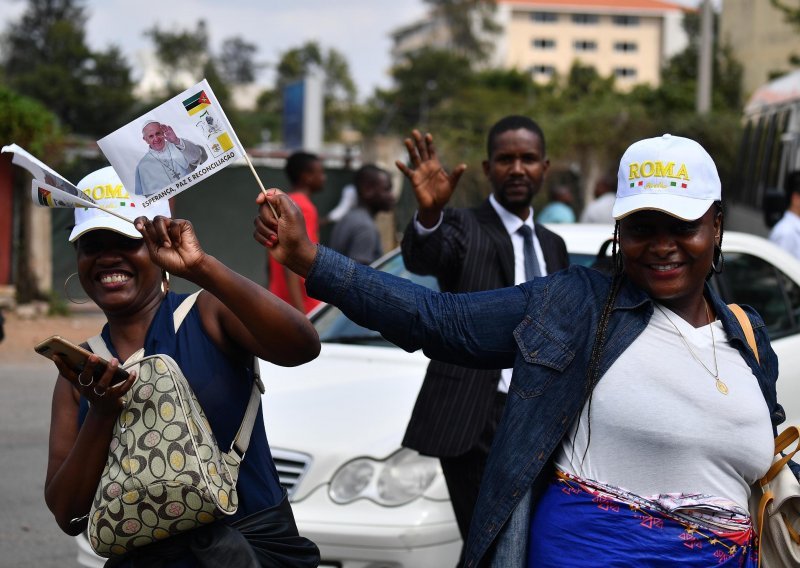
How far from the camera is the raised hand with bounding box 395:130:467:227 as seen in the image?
3922mm

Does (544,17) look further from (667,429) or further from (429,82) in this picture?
(667,429)

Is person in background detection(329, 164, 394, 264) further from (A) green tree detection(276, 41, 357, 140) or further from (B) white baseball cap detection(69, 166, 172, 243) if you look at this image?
(A) green tree detection(276, 41, 357, 140)

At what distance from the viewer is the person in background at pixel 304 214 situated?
23.8 feet

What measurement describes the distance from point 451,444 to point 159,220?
1994 millimetres

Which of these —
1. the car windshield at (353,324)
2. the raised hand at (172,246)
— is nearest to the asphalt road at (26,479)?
the car windshield at (353,324)

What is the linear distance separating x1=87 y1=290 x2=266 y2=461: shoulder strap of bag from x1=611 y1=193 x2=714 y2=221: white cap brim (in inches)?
38.5

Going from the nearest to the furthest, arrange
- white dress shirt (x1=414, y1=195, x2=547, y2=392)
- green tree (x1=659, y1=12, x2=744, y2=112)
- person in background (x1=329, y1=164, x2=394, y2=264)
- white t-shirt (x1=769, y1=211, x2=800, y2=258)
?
white dress shirt (x1=414, y1=195, x2=547, y2=392)
white t-shirt (x1=769, y1=211, x2=800, y2=258)
person in background (x1=329, y1=164, x2=394, y2=264)
green tree (x1=659, y1=12, x2=744, y2=112)

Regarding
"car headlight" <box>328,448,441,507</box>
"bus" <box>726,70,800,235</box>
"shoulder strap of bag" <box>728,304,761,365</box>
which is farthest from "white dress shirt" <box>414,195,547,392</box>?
"bus" <box>726,70,800,235</box>

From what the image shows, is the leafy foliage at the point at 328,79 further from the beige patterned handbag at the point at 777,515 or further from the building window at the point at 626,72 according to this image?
the beige patterned handbag at the point at 777,515

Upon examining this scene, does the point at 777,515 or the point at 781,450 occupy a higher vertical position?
the point at 781,450

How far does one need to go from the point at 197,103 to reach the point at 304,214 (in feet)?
15.0

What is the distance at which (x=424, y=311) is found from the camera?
275 centimetres

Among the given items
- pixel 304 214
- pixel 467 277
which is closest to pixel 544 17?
pixel 304 214

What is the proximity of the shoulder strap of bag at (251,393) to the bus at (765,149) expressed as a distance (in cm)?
1250
